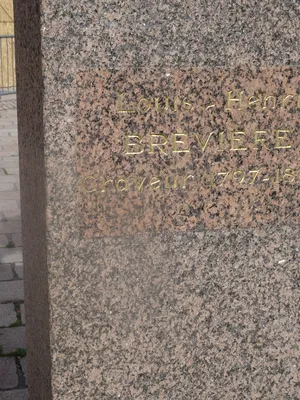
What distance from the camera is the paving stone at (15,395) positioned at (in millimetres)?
3459

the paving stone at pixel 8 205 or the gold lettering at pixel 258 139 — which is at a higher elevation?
the gold lettering at pixel 258 139

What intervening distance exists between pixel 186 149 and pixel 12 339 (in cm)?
201

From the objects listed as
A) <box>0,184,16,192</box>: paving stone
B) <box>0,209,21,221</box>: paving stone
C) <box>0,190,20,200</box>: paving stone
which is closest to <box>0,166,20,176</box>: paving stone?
<box>0,184,16,192</box>: paving stone

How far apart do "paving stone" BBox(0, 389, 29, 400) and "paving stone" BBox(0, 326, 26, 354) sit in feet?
1.41

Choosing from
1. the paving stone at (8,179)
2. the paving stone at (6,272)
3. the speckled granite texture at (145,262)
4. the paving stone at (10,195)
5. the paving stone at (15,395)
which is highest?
the speckled granite texture at (145,262)

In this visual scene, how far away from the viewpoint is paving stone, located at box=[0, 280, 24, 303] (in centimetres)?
461

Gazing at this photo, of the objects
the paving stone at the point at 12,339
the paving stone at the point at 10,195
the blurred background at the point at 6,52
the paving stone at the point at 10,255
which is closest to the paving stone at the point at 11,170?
the paving stone at the point at 10,195

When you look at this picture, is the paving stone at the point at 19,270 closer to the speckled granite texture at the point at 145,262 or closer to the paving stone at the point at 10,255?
the paving stone at the point at 10,255

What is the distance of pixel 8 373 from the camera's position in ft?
12.1

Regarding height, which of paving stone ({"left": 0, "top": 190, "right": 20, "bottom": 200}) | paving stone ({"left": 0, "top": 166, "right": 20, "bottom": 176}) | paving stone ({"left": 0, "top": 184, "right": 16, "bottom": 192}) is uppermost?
paving stone ({"left": 0, "top": 166, "right": 20, "bottom": 176})

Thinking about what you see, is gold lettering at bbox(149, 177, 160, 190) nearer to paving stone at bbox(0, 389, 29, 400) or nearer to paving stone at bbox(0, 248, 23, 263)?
paving stone at bbox(0, 389, 29, 400)

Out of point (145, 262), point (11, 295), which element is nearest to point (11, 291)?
point (11, 295)

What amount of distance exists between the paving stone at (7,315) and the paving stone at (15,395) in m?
0.77

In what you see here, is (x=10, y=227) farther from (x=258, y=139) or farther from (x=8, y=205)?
(x=258, y=139)
